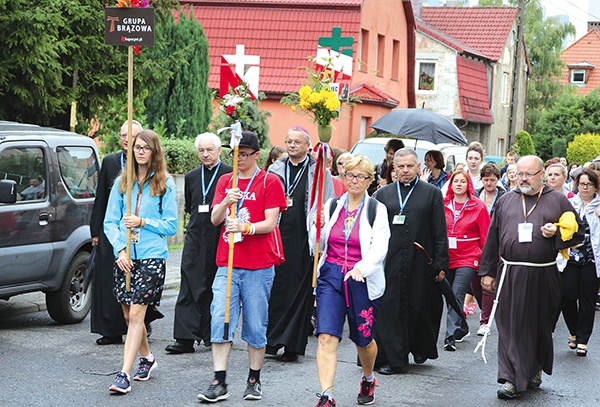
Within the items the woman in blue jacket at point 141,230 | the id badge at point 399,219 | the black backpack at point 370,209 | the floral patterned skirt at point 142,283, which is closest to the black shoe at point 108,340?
the woman in blue jacket at point 141,230

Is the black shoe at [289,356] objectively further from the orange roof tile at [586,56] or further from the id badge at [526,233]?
the orange roof tile at [586,56]

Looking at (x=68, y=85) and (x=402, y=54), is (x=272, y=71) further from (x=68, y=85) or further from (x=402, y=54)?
(x=68, y=85)

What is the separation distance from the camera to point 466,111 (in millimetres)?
45250

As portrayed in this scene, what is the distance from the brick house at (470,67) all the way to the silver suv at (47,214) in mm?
31368

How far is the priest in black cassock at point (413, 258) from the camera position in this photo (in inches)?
386

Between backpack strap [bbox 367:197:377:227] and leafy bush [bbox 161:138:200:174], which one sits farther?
leafy bush [bbox 161:138:200:174]

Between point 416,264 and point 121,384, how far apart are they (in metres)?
3.06

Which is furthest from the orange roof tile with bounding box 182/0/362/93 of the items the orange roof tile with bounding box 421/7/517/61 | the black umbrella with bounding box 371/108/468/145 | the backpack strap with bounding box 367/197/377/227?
the backpack strap with bounding box 367/197/377/227

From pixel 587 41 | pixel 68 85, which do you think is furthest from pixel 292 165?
pixel 587 41

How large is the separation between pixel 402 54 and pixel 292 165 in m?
29.2

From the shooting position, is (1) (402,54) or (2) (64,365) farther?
(1) (402,54)

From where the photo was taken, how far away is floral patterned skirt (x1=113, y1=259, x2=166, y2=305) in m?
8.35

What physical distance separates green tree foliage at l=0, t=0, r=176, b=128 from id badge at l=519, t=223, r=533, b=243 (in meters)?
7.20

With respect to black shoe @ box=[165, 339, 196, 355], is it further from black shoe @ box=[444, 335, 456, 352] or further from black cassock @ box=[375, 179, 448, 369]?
black shoe @ box=[444, 335, 456, 352]
